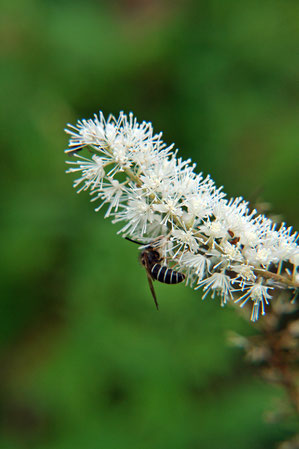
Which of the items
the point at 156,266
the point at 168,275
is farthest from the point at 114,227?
the point at 168,275

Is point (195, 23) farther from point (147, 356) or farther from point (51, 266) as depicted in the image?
point (147, 356)

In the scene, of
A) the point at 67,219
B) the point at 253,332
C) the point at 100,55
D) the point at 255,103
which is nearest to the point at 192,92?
the point at 255,103

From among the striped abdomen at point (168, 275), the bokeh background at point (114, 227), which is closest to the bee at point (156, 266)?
the striped abdomen at point (168, 275)

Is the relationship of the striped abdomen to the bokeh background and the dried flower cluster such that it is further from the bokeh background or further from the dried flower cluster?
the bokeh background

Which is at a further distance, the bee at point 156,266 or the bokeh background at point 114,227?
the bokeh background at point 114,227

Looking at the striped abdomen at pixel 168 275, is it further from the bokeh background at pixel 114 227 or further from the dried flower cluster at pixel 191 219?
the bokeh background at pixel 114 227

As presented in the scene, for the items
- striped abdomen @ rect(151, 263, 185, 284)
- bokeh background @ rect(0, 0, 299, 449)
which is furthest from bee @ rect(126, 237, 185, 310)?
bokeh background @ rect(0, 0, 299, 449)

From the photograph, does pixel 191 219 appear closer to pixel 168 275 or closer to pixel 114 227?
pixel 168 275
